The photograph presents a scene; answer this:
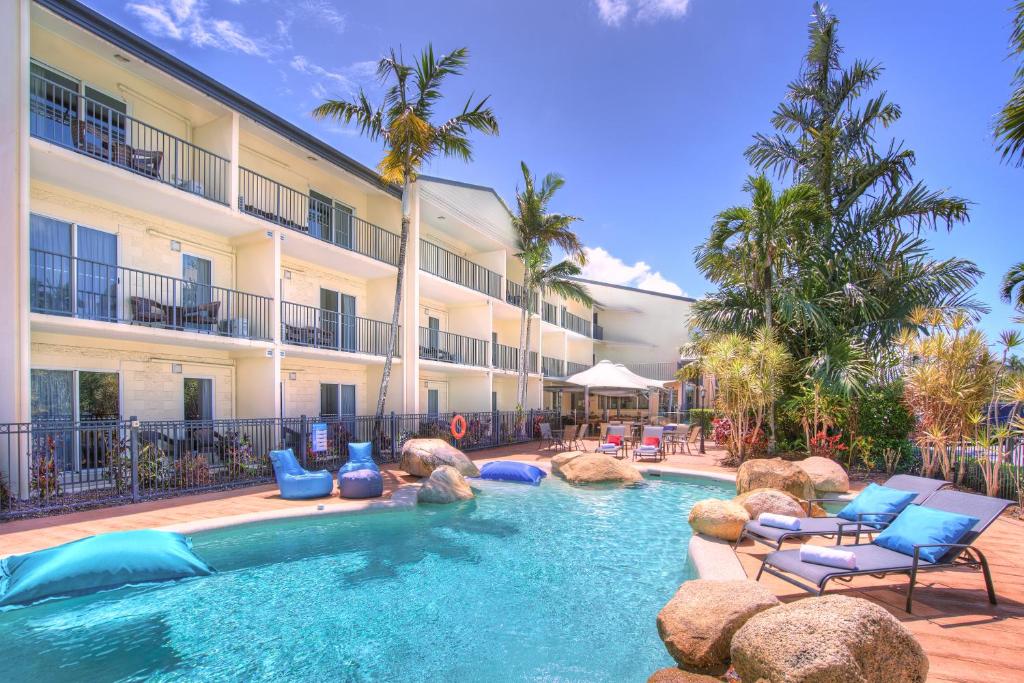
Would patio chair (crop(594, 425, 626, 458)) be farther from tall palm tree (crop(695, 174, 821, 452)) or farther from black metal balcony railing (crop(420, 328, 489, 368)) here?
black metal balcony railing (crop(420, 328, 489, 368))

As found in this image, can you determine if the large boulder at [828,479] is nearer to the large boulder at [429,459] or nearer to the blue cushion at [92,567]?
the large boulder at [429,459]

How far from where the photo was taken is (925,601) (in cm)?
460

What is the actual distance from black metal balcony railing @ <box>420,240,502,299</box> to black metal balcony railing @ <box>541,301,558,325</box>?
528 cm

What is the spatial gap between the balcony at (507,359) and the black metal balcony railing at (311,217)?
6997 millimetres

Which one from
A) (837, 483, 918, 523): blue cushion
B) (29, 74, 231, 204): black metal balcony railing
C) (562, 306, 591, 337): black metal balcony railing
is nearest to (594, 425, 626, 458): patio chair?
(837, 483, 918, 523): blue cushion

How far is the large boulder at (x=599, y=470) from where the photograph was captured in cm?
1237

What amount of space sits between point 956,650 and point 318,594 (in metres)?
5.78

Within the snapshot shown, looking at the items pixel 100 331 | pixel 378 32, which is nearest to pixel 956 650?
pixel 100 331

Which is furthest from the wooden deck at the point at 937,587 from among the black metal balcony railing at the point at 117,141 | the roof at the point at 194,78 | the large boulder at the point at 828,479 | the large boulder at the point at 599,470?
the roof at the point at 194,78

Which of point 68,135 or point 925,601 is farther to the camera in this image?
point 68,135

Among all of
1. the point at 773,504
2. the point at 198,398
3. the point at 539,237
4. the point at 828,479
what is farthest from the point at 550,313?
the point at 773,504

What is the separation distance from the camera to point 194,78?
11.1 meters

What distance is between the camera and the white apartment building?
907 centimetres

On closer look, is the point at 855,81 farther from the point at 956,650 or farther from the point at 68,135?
the point at 68,135
